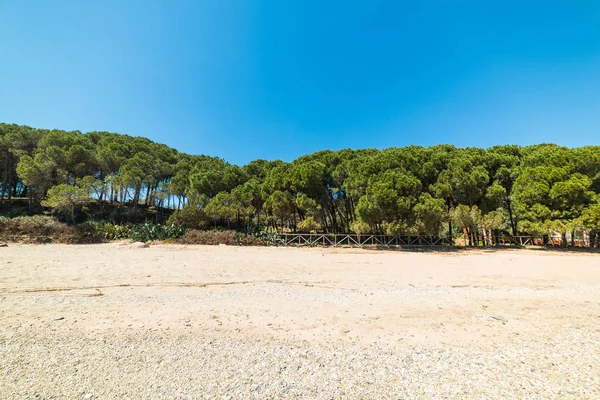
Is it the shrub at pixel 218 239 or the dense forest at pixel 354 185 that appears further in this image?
the shrub at pixel 218 239

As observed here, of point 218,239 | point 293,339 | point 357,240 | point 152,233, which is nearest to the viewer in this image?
point 293,339

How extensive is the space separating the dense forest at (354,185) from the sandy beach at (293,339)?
47.9 ft

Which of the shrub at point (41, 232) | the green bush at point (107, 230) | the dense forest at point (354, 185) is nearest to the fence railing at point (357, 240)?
the dense forest at point (354, 185)

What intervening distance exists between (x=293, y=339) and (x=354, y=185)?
2201 cm

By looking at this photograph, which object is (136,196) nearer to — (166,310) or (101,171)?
(101,171)

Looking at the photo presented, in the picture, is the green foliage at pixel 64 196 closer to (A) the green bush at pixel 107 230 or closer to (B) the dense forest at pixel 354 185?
(B) the dense forest at pixel 354 185

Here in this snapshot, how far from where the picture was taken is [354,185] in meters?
25.2

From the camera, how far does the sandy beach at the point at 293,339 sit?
303 centimetres

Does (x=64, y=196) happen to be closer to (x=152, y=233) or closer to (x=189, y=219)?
(x=152, y=233)

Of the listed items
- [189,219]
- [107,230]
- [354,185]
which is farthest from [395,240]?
[107,230]

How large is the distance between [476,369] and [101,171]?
4259 centimetres

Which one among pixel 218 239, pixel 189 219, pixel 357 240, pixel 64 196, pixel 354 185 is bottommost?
pixel 218 239

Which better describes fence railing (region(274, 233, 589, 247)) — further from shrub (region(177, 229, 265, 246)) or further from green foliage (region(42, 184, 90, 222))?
green foliage (region(42, 184, 90, 222))

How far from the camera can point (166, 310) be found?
5766 millimetres
